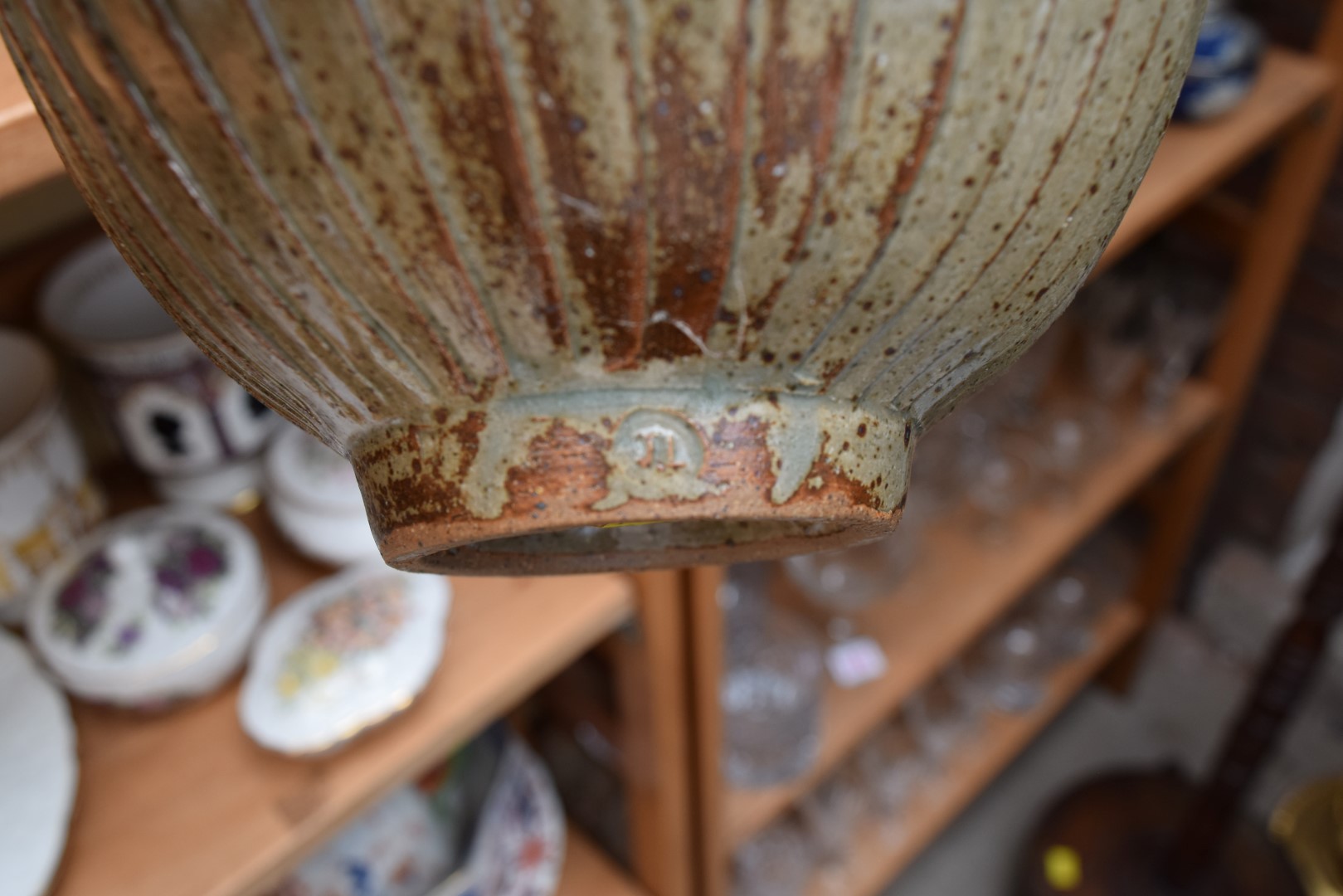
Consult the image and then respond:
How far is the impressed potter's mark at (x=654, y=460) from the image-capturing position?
20 centimetres

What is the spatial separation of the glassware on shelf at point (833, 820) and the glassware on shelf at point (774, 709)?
24 centimetres

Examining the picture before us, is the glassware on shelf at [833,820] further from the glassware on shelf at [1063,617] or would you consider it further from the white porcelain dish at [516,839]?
the white porcelain dish at [516,839]

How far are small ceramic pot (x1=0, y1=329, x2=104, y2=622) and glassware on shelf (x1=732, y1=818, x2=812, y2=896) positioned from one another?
96cm

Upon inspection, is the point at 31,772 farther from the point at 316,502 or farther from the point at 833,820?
the point at 833,820

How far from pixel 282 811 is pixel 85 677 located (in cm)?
14

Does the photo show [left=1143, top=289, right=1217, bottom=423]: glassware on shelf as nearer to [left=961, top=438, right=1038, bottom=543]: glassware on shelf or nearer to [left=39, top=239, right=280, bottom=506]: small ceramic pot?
[left=961, top=438, right=1038, bottom=543]: glassware on shelf

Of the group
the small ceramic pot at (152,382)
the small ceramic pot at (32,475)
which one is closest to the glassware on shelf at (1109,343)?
the small ceramic pot at (152,382)

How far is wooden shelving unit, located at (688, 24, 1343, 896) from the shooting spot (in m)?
1.02

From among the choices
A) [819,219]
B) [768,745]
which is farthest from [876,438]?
[768,745]

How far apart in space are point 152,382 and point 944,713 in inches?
48.4

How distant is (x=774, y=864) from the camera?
1412 millimetres

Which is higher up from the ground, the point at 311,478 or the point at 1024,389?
the point at 311,478

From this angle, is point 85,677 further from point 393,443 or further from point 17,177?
point 393,443

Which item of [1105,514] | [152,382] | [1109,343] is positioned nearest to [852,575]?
[1105,514]
